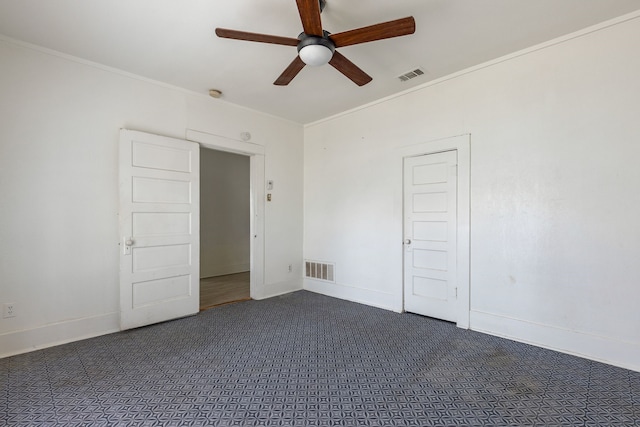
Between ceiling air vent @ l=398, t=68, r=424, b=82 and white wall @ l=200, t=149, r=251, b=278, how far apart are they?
4396mm

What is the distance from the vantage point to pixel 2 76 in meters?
2.73

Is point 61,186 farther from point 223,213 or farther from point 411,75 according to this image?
point 411,75

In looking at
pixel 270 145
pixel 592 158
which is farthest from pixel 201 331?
pixel 592 158

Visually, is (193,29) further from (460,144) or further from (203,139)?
(460,144)

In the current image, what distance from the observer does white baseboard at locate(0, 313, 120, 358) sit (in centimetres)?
271

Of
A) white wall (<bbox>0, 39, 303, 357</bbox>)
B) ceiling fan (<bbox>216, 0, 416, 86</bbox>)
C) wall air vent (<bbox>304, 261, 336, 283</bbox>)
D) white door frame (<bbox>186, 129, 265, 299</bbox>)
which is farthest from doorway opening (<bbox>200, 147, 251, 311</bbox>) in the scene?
ceiling fan (<bbox>216, 0, 416, 86</bbox>)

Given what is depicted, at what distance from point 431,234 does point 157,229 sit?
3.31 m

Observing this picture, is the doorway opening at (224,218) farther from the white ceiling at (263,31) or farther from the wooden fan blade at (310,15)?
the wooden fan blade at (310,15)

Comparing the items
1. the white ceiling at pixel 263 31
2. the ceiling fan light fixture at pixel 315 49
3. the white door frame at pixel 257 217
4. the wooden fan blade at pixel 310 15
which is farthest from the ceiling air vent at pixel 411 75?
the white door frame at pixel 257 217

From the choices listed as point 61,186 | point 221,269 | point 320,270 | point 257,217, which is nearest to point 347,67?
point 257,217

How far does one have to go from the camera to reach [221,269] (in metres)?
6.55

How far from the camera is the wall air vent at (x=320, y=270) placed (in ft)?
15.6

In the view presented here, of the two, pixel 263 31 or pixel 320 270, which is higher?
pixel 263 31

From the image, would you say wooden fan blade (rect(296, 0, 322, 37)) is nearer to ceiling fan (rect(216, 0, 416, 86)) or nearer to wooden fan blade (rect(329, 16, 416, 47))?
ceiling fan (rect(216, 0, 416, 86))
